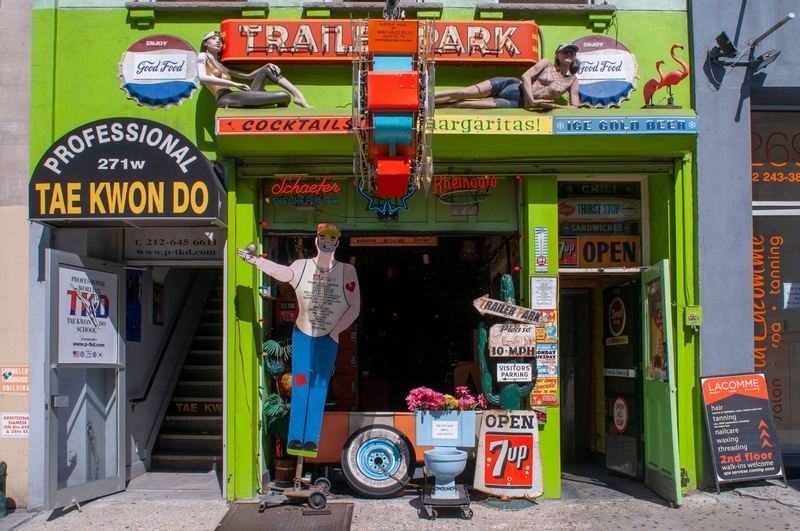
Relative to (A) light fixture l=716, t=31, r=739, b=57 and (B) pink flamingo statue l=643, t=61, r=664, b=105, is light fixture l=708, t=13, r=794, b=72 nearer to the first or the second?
(A) light fixture l=716, t=31, r=739, b=57

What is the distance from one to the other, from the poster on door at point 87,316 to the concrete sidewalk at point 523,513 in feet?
5.03

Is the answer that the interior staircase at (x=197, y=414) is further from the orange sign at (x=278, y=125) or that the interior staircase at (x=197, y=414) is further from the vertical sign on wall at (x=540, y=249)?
the vertical sign on wall at (x=540, y=249)

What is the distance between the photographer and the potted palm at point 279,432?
7.62 m

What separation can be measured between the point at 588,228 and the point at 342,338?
338cm

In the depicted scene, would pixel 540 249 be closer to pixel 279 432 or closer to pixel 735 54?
pixel 735 54

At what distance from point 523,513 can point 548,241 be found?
2.76m

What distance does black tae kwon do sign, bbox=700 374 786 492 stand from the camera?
7327mm

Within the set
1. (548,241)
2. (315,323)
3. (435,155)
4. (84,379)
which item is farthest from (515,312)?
(84,379)

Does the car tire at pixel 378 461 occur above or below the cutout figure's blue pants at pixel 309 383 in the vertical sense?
below

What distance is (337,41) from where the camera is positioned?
25.1 ft

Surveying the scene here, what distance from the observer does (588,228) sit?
8.30 meters

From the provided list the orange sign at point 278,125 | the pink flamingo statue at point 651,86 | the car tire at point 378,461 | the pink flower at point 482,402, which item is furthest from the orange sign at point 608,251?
the orange sign at point 278,125

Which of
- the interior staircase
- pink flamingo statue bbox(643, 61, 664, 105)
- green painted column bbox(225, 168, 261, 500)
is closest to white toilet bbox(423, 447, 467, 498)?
green painted column bbox(225, 168, 261, 500)

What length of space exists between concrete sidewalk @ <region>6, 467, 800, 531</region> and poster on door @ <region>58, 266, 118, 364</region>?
1534mm
